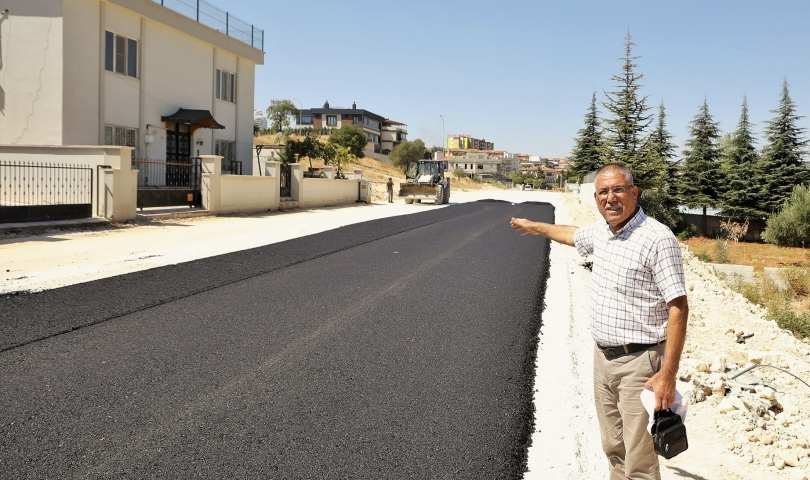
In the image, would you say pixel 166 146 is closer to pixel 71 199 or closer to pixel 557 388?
pixel 71 199

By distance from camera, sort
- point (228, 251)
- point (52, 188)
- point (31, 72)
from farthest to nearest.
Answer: point (31, 72) < point (52, 188) < point (228, 251)

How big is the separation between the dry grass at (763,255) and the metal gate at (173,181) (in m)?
21.2

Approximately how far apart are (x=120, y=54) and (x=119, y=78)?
1.08 meters

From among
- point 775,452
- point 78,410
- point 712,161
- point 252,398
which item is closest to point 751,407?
point 775,452

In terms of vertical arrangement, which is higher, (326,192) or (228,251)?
(326,192)

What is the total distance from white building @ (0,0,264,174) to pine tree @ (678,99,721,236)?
34.6m

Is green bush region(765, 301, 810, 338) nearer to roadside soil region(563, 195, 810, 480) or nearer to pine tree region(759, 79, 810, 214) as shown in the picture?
roadside soil region(563, 195, 810, 480)

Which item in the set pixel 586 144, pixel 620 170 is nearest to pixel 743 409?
pixel 620 170

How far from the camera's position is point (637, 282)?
374 centimetres

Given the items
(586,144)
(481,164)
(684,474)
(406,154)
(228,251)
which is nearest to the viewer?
(684,474)

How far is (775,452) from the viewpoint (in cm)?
514

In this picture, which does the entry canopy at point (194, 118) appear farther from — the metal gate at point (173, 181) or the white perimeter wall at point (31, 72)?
the white perimeter wall at point (31, 72)

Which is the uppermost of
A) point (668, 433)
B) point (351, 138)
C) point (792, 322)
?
point (351, 138)

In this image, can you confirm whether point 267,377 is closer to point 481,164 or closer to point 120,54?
point 120,54
